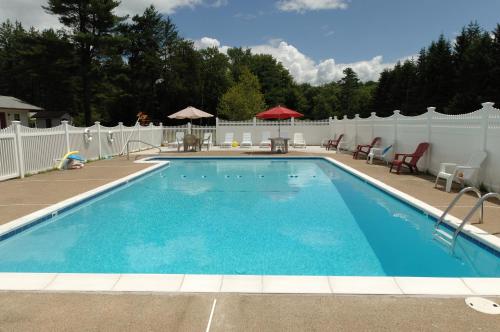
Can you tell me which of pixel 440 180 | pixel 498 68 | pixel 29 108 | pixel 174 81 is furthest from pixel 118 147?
pixel 498 68

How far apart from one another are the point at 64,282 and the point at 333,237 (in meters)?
3.58

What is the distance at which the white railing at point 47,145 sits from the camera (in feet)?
30.2

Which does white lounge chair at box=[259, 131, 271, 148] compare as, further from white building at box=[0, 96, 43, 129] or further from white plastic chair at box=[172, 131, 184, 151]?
white building at box=[0, 96, 43, 129]

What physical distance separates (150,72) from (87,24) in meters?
8.39

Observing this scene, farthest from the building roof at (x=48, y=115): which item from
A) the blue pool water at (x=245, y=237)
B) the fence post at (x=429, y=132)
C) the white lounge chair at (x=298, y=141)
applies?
the fence post at (x=429, y=132)

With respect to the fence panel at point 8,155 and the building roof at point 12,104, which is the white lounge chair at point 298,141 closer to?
the fence panel at point 8,155

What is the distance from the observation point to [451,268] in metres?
4.06

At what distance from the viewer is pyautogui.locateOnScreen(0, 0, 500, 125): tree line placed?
99.0 ft

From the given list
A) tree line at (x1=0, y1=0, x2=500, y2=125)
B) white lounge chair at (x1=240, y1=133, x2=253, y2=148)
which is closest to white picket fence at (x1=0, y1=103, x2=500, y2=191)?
white lounge chair at (x1=240, y1=133, x2=253, y2=148)

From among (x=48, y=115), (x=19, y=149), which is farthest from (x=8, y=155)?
(x=48, y=115)

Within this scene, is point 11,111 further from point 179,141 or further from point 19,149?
point 19,149

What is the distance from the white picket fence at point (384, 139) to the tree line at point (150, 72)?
16.8 meters

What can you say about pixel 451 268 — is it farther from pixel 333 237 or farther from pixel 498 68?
pixel 498 68

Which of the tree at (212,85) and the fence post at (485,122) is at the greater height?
the tree at (212,85)
